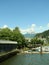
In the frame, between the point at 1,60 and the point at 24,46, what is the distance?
72.8 meters

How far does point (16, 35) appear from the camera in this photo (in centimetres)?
12794

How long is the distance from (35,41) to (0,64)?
14125 centimetres

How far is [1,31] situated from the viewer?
126000mm

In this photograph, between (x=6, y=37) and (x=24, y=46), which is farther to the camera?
(x=24, y=46)

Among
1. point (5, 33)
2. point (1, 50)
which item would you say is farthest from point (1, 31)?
point (1, 50)

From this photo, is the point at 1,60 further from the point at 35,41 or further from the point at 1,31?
the point at 35,41

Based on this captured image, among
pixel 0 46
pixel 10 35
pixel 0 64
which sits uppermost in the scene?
pixel 10 35

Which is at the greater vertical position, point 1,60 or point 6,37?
point 6,37

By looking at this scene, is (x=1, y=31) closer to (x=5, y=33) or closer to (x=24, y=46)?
(x=5, y=33)

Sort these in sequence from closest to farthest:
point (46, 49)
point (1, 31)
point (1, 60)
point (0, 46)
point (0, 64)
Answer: point (0, 64) → point (1, 60) → point (0, 46) → point (46, 49) → point (1, 31)

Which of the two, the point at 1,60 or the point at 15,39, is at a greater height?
the point at 15,39

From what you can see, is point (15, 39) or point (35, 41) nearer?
point (15, 39)

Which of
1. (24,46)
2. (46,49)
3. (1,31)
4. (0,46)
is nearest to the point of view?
(0,46)

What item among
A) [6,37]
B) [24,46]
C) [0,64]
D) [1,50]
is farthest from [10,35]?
[0,64]
